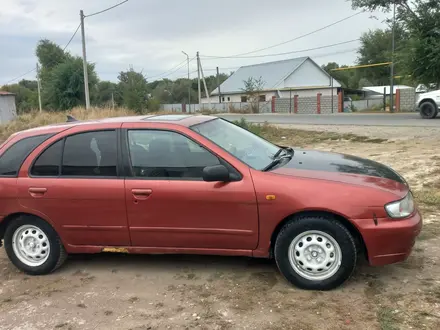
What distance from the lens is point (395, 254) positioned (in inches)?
146

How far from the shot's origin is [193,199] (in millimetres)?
3986

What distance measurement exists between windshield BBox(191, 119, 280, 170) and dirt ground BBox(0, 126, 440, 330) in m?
1.06

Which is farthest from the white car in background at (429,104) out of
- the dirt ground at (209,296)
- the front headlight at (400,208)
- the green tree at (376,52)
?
the green tree at (376,52)

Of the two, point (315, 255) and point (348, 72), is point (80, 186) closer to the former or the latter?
point (315, 255)

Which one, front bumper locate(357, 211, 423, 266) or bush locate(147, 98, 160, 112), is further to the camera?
bush locate(147, 98, 160, 112)

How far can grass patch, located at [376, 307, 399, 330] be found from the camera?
10.4ft

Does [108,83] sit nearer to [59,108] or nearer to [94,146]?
[59,108]

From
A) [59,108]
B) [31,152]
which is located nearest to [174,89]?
[59,108]

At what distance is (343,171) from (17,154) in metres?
3.25

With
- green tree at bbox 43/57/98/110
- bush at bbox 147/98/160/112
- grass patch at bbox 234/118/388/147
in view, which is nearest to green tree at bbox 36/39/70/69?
green tree at bbox 43/57/98/110

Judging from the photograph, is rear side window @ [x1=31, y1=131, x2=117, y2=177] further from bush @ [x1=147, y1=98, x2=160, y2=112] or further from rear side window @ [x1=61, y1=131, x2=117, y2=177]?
bush @ [x1=147, y1=98, x2=160, y2=112]

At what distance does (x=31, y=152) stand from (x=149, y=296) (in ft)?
6.27

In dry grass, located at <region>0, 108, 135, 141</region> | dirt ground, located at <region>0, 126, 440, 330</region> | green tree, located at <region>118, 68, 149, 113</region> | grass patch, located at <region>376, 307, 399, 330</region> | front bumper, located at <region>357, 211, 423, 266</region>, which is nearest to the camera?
grass patch, located at <region>376, 307, 399, 330</region>

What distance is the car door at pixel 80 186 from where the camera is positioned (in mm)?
4227
